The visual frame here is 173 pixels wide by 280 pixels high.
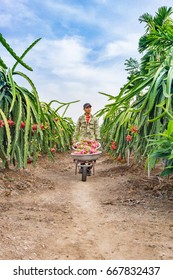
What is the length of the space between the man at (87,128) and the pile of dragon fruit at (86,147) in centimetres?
29

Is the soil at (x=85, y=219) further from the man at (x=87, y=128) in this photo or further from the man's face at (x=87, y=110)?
the man's face at (x=87, y=110)

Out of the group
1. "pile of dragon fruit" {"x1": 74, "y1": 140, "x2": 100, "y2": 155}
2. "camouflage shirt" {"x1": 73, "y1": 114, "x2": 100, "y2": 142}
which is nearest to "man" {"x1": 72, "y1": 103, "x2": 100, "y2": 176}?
"camouflage shirt" {"x1": 73, "y1": 114, "x2": 100, "y2": 142}

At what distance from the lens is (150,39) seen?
205 inches

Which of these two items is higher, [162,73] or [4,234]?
[162,73]

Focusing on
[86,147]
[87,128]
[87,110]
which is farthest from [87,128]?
[86,147]

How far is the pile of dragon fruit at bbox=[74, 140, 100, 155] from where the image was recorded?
6688 millimetres

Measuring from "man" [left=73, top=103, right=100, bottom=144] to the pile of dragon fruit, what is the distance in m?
0.29

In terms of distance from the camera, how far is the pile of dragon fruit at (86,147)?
21.9ft

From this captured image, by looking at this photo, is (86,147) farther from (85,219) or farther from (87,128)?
(85,219)

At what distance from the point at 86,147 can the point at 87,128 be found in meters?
0.58

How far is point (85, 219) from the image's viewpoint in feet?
12.0
